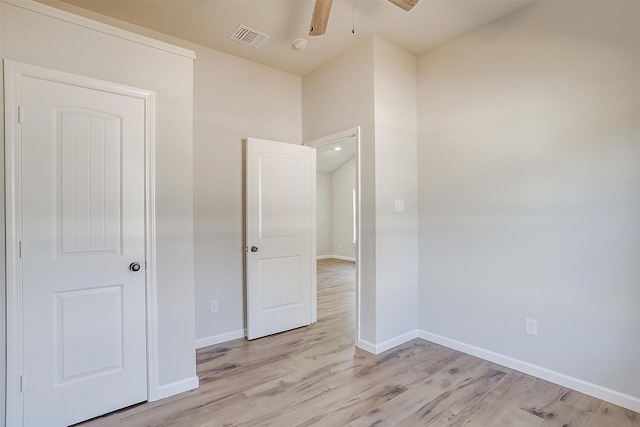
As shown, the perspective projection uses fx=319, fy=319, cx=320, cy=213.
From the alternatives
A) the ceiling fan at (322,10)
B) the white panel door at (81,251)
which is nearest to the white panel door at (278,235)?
the white panel door at (81,251)

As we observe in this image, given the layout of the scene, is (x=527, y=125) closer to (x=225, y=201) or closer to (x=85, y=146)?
(x=225, y=201)

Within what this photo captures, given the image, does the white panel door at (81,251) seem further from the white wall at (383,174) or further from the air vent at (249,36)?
the white wall at (383,174)

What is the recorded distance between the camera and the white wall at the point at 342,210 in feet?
29.8

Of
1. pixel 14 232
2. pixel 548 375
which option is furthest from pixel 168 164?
pixel 548 375

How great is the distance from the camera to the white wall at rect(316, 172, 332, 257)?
9.41m

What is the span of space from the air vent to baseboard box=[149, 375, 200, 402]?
9.42 feet

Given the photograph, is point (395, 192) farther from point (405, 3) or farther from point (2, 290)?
point (2, 290)

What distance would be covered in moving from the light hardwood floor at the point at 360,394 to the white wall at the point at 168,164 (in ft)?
1.08

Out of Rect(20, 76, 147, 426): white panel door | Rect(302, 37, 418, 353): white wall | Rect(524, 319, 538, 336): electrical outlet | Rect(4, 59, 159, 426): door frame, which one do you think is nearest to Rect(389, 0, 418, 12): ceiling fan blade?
Rect(302, 37, 418, 353): white wall

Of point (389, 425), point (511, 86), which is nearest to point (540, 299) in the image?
point (389, 425)

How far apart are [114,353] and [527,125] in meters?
3.39

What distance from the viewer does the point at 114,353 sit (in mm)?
2045

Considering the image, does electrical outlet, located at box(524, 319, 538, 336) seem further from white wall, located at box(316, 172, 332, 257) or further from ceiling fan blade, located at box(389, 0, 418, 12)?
white wall, located at box(316, 172, 332, 257)

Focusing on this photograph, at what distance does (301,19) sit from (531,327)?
3.12 metres
